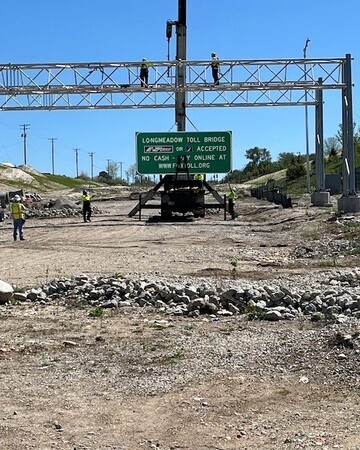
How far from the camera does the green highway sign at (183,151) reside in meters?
37.1

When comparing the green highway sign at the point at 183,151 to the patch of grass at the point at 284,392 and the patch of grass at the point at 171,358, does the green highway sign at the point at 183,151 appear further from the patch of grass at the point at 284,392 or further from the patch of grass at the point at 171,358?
the patch of grass at the point at 284,392

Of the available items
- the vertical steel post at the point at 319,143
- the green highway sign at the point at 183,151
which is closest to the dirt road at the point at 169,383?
the green highway sign at the point at 183,151

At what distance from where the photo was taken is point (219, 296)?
37.3 feet

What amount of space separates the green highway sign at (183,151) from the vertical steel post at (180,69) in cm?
78

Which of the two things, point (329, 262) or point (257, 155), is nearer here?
point (329, 262)

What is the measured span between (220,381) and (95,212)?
134 feet

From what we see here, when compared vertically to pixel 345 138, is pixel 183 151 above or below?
below

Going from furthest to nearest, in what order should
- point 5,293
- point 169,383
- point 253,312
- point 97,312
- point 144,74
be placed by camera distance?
point 144,74, point 5,293, point 97,312, point 253,312, point 169,383

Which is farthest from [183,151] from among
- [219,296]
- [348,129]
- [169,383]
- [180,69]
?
[169,383]

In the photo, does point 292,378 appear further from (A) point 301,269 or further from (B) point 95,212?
(B) point 95,212

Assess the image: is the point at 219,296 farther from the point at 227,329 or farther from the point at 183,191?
the point at 183,191

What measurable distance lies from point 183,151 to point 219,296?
26.1 metres

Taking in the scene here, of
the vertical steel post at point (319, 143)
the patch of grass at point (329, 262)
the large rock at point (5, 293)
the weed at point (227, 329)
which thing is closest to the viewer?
the weed at point (227, 329)

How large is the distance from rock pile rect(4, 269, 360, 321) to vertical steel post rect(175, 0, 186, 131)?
70.2 ft
